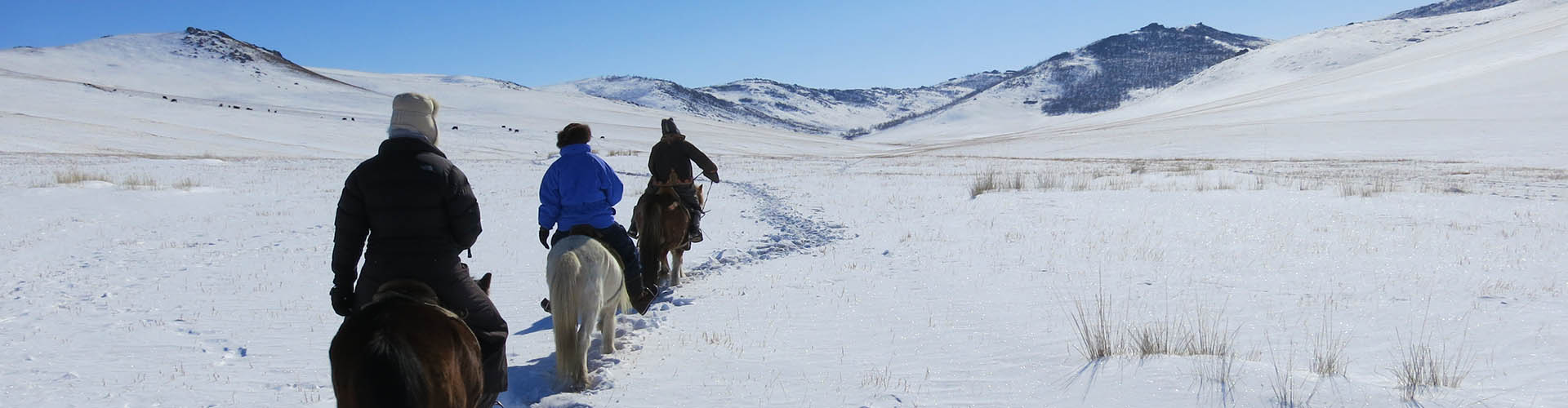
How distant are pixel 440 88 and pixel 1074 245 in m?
126

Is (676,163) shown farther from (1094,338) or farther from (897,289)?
(1094,338)

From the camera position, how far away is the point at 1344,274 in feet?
26.1

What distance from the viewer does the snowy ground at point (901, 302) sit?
4.77 m

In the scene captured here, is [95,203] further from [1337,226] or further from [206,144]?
[206,144]

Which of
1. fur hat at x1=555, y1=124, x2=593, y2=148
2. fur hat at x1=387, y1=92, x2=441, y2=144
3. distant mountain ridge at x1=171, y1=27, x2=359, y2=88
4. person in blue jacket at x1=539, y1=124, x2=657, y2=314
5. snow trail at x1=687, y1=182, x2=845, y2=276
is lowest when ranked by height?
snow trail at x1=687, y1=182, x2=845, y2=276

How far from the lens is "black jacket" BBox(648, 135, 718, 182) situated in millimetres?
8633

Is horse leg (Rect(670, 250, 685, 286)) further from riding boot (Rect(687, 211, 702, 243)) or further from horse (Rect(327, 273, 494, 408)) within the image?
horse (Rect(327, 273, 494, 408))

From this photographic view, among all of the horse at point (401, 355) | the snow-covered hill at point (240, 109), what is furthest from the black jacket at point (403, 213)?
the snow-covered hill at point (240, 109)

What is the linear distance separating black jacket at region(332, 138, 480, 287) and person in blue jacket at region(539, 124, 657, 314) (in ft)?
6.70

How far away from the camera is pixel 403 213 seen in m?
3.49

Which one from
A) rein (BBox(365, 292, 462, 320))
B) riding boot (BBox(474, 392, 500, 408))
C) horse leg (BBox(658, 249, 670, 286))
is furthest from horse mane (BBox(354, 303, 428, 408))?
horse leg (BBox(658, 249, 670, 286))

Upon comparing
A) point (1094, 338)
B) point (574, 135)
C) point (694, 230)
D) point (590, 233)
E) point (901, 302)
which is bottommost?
point (901, 302)

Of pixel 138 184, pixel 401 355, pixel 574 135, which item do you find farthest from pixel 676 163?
pixel 138 184

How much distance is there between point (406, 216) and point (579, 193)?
91.6 inches
